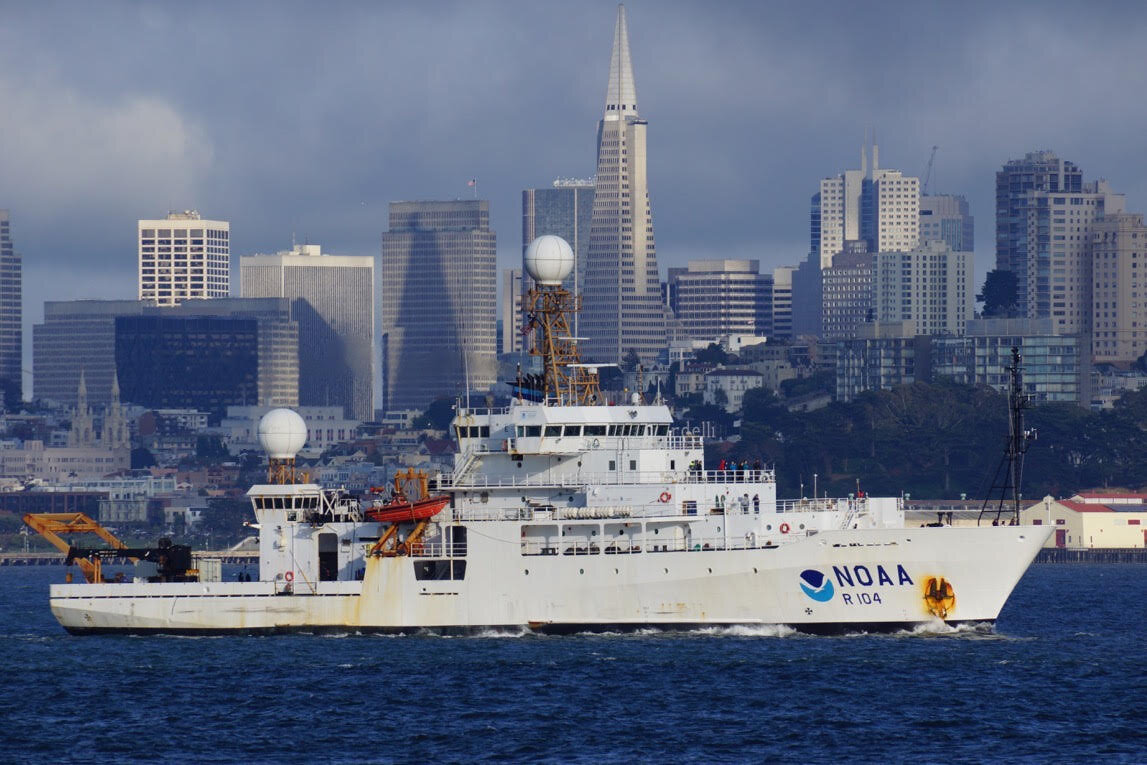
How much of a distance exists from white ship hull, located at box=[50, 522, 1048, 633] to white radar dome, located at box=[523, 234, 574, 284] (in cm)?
922

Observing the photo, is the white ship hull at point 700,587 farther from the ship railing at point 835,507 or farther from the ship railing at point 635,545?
the ship railing at point 835,507

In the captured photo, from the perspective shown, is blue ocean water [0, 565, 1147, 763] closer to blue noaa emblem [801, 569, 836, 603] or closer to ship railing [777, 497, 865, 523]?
blue noaa emblem [801, 569, 836, 603]

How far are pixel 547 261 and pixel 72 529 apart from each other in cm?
1683

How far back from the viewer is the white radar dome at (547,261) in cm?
7031

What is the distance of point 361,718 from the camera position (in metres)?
53.7

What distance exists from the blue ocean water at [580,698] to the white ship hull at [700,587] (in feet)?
2.01

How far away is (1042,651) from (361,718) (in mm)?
21268

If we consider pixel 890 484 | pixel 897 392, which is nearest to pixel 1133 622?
pixel 890 484

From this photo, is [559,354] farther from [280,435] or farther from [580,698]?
[580,698]

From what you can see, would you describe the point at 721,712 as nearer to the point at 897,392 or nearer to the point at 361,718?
the point at 361,718

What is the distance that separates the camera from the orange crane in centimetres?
6875

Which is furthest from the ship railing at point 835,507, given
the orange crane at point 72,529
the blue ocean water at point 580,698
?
the orange crane at point 72,529

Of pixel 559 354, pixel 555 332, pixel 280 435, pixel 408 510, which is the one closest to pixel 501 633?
pixel 408 510

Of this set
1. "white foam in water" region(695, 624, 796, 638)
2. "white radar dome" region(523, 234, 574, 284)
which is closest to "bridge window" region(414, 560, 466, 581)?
"white foam in water" region(695, 624, 796, 638)
